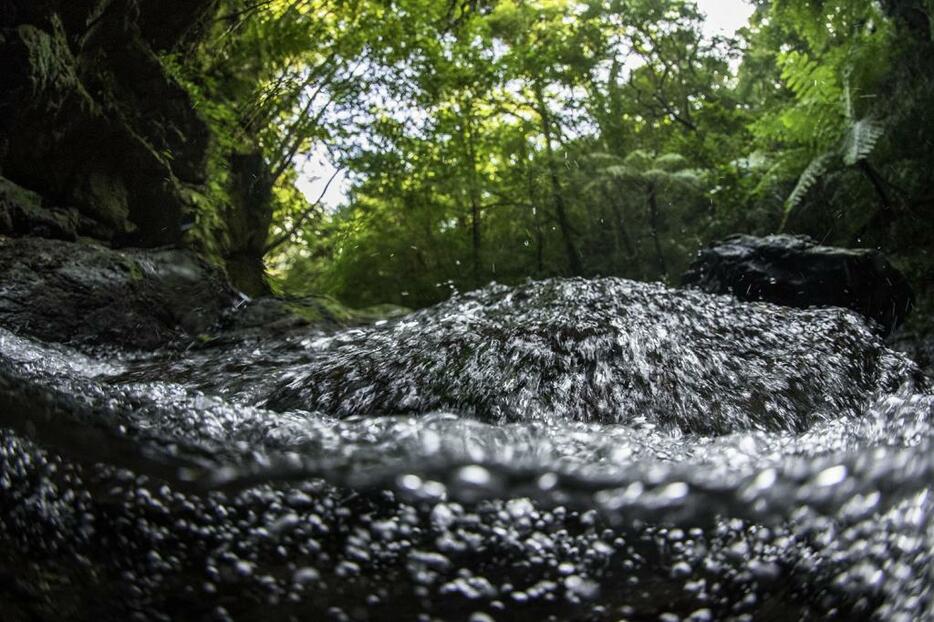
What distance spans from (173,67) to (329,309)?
2.81m

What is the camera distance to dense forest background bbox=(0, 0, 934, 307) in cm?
606

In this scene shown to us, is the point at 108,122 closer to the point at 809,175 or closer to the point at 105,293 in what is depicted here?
the point at 105,293

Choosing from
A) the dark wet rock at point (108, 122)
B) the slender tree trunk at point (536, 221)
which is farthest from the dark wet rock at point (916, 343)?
the dark wet rock at point (108, 122)

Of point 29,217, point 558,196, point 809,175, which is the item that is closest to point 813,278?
point 809,175

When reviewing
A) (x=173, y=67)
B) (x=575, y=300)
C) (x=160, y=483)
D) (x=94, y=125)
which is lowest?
(x=160, y=483)

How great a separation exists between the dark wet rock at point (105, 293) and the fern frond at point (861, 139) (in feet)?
18.0

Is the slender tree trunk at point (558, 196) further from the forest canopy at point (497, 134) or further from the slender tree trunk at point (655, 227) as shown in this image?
the slender tree trunk at point (655, 227)

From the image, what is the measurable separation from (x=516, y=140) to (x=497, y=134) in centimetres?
33

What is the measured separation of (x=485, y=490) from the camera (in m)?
1.65

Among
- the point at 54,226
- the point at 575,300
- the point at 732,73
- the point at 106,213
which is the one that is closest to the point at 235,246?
the point at 106,213

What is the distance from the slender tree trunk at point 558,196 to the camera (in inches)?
376

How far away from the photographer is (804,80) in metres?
6.19

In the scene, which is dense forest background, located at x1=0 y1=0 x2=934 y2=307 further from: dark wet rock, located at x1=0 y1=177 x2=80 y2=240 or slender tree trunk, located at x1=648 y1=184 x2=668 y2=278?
dark wet rock, located at x1=0 y1=177 x2=80 y2=240

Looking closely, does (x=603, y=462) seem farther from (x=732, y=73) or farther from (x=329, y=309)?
(x=732, y=73)
